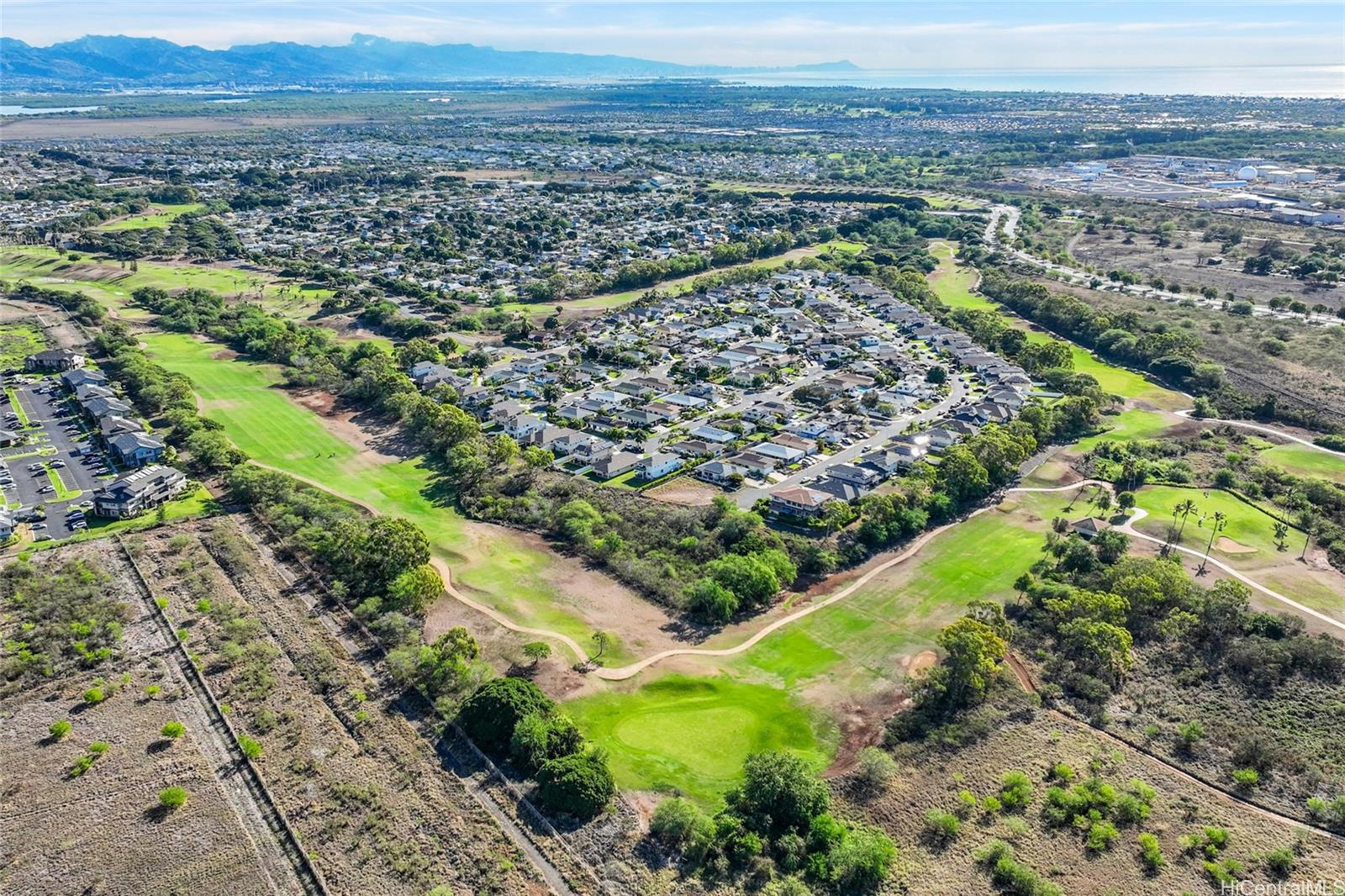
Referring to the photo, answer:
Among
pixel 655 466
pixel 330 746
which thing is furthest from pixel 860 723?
pixel 655 466

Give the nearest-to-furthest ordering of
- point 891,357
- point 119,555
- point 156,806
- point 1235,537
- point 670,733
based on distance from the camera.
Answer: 1. point 156,806
2. point 670,733
3. point 119,555
4. point 1235,537
5. point 891,357

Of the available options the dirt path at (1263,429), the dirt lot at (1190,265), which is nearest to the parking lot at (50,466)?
the dirt path at (1263,429)

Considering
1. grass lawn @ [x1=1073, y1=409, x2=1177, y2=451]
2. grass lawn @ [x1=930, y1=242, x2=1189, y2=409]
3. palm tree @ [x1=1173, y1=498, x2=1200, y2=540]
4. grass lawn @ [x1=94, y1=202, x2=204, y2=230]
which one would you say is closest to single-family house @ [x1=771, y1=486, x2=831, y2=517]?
palm tree @ [x1=1173, y1=498, x2=1200, y2=540]

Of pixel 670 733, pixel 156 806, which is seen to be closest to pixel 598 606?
pixel 670 733

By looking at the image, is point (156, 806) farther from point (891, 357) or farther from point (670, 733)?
point (891, 357)

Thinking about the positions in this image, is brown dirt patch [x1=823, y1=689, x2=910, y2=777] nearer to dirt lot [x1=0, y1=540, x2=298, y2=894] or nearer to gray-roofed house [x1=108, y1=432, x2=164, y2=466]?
dirt lot [x1=0, y1=540, x2=298, y2=894]

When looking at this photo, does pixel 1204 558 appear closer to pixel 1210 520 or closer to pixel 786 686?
pixel 1210 520

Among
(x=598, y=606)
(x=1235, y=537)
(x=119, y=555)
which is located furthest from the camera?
(x=1235, y=537)
